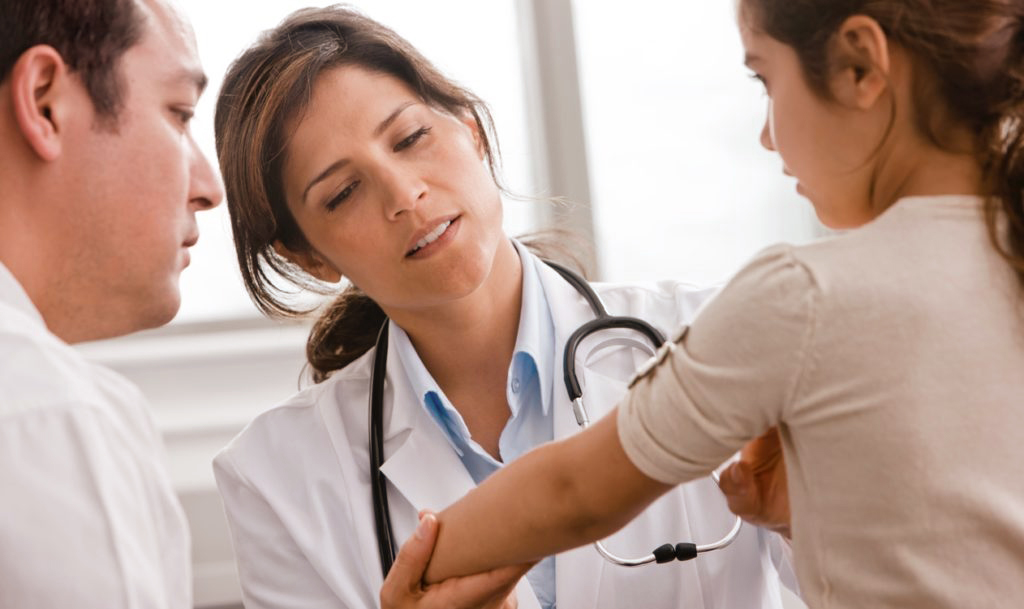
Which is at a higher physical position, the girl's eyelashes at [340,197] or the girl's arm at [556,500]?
the girl's eyelashes at [340,197]

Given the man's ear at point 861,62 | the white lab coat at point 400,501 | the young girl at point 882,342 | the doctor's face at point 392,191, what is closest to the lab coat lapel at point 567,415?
the white lab coat at point 400,501

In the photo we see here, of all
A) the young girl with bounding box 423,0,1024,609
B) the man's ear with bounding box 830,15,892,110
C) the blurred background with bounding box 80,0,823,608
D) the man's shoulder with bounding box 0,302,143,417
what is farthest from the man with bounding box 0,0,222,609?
the blurred background with bounding box 80,0,823,608

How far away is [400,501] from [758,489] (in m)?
0.50

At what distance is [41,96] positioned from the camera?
966mm

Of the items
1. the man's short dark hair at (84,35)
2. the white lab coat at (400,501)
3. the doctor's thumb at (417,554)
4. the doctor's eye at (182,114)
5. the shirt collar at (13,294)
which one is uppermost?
the man's short dark hair at (84,35)

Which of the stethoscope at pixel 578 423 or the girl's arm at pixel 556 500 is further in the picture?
the stethoscope at pixel 578 423

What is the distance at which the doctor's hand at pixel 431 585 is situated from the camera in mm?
1071

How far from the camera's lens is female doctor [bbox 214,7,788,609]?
138 centimetres

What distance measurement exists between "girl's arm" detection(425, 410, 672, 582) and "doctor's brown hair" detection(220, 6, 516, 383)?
0.65 m

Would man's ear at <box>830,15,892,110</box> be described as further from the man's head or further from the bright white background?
the bright white background

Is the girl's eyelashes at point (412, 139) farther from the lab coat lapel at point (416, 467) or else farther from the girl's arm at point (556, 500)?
the girl's arm at point (556, 500)

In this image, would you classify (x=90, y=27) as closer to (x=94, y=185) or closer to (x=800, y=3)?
(x=94, y=185)

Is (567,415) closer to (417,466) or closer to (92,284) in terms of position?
(417,466)

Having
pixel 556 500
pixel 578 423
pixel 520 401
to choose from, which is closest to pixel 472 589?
pixel 556 500
